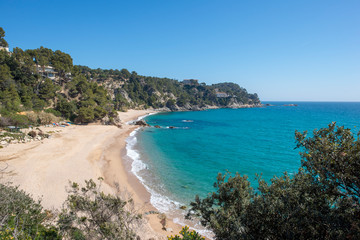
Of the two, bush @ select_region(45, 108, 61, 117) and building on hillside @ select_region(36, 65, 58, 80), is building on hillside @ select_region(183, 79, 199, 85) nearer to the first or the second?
building on hillside @ select_region(36, 65, 58, 80)

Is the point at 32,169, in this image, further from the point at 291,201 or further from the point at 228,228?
the point at 291,201

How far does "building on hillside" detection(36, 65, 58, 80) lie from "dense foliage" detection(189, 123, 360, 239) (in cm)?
6844

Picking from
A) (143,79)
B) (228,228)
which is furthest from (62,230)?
(143,79)

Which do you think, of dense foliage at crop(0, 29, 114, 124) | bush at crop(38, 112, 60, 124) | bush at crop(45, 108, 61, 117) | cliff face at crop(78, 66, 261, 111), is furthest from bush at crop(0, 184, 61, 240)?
cliff face at crop(78, 66, 261, 111)

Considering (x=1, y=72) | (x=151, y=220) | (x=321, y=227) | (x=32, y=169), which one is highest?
(x=1, y=72)

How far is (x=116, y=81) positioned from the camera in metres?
117

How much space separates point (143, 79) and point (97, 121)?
82685mm

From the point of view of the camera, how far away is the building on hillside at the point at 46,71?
185ft

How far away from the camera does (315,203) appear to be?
21.1 ft

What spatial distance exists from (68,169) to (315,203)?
83.1ft

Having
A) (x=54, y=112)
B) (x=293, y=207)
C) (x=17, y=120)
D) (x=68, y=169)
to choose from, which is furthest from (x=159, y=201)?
(x=54, y=112)

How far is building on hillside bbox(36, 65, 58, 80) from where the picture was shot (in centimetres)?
5628

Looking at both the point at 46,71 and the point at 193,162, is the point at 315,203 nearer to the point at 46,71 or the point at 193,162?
the point at 193,162

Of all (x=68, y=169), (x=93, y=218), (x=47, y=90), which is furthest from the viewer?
(x=47, y=90)
